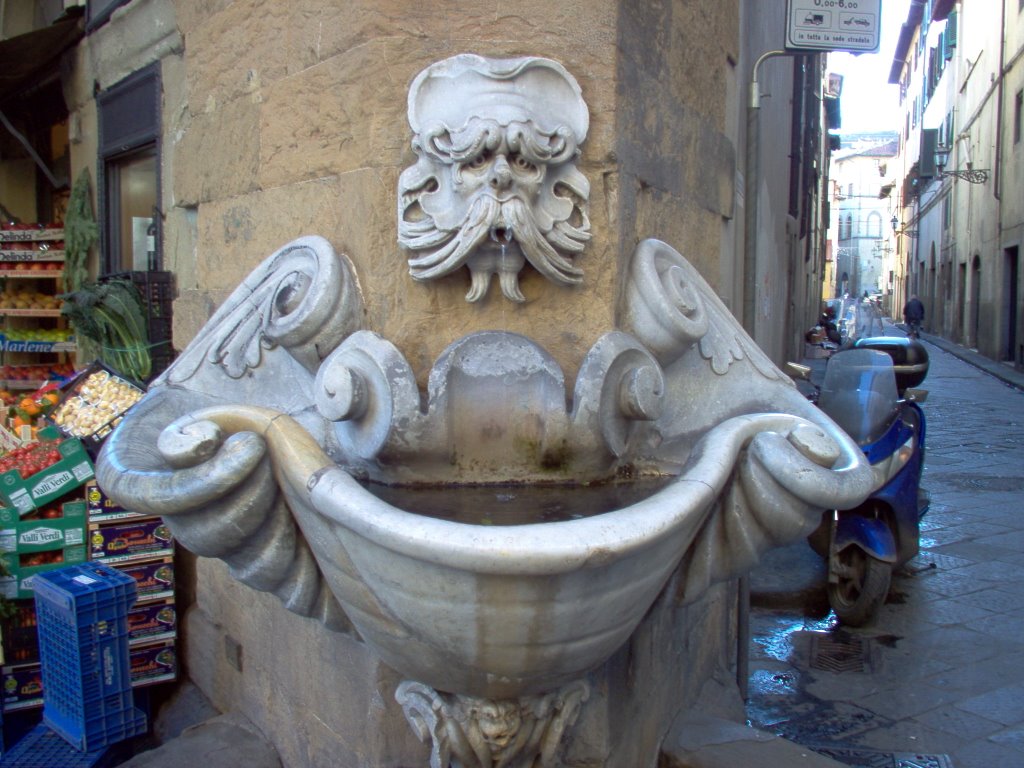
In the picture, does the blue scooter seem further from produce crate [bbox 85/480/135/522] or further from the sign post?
produce crate [bbox 85/480/135/522]

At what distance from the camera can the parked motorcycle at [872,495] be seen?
416 centimetres

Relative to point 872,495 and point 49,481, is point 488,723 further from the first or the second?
point 872,495

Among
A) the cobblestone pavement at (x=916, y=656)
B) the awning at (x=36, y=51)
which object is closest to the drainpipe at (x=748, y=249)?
the cobblestone pavement at (x=916, y=656)

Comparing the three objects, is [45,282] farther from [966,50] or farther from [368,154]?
[966,50]

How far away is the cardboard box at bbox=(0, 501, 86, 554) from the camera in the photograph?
330 centimetres

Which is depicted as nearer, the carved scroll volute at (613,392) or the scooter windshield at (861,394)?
the carved scroll volute at (613,392)

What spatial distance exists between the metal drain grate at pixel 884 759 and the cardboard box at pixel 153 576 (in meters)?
2.39

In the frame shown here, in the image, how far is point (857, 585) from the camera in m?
4.24

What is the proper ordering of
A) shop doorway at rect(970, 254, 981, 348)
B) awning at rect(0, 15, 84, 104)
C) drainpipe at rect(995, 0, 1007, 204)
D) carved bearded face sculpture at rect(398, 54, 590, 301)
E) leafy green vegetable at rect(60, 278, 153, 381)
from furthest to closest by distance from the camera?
shop doorway at rect(970, 254, 981, 348), drainpipe at rect(995, 0, 1007, 204), awning at rect(0, 15, 84, 104), leafy green vegetable at rect(60, 278, 153, 381), carved bearded face sculpture at rect(398, 54, 590, 301)

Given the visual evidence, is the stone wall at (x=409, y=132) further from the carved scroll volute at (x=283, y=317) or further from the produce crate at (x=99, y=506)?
the produce crate at (x=99, y=506)

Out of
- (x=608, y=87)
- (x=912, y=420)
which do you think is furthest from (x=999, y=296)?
(x=608, y=87)

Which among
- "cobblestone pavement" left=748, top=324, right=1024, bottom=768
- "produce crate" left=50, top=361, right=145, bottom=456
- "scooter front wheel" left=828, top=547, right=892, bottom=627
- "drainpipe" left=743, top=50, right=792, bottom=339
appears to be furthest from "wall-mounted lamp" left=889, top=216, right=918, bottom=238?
"produce crate" left=50, top=361, right=145, bottom=456

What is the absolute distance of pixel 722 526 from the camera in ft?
6.33

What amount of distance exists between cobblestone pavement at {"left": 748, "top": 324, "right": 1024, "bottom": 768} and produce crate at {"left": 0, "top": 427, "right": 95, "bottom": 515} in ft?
8.66
